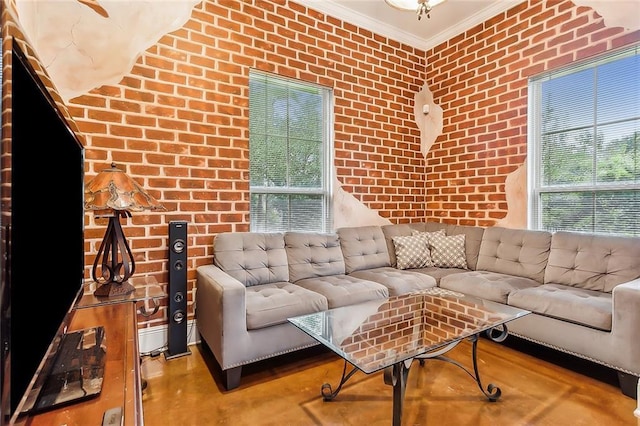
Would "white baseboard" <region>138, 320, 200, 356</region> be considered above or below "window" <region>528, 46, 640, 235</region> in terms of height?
below

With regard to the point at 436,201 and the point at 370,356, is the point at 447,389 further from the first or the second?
the point at 436,201

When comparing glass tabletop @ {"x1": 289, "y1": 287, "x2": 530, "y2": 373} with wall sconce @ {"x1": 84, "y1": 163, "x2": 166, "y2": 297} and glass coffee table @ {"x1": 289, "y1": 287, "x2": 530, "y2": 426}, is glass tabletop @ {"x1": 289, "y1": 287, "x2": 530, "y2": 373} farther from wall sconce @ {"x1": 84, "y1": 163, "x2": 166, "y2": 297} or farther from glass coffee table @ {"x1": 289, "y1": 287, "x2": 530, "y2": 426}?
wall sconce @ {"x1": 84, "y1": 163, "x2": 166, "y2": 297}

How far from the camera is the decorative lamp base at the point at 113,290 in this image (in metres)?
1.71

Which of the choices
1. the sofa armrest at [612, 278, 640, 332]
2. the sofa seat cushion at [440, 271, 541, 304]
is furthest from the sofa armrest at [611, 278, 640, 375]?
the sofa seat cushion at [440, 271, 541, 304]

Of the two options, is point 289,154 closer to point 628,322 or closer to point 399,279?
point 399,279

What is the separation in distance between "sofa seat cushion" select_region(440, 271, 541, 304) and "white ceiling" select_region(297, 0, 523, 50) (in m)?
2.44

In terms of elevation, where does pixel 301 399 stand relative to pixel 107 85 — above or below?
below

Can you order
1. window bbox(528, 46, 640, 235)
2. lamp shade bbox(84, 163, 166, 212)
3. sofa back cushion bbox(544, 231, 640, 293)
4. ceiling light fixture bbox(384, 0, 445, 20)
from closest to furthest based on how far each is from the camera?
lamp shade bbox(84, 163, 166, 212), ceiling light fixture bbox(384, 0, 445, 20), sofa back cushion bbox(544, 231, 640, 293), window bbox(528, 46, 640, 235)

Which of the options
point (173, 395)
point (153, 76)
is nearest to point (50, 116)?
point (173, 395)

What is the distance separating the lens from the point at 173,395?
192 cm

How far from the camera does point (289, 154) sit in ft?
10.4

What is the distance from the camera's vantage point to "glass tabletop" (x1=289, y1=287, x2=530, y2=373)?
141 centimetres

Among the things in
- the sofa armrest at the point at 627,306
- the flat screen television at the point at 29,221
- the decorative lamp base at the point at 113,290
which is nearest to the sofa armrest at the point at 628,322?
the sofa armrest at the point at 627,306

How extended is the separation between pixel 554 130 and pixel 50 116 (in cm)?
353
